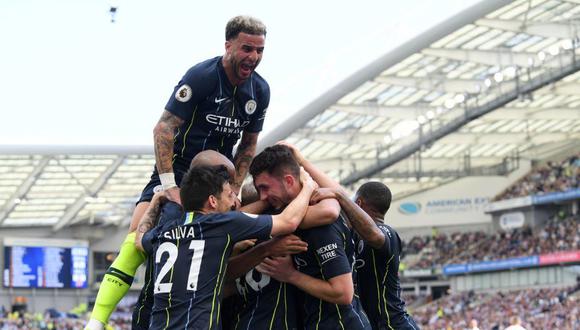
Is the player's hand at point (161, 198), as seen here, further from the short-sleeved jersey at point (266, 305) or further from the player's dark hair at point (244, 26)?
the player's dark hair at point (244, 26)

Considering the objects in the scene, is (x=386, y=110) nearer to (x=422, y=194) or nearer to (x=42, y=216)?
(x=422, y=194)

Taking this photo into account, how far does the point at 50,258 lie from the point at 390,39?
1097 inches

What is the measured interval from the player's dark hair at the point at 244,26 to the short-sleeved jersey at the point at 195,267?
152 cm

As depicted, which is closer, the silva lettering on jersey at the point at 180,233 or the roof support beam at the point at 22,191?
the silva lettering on jersey at the point at 180,233

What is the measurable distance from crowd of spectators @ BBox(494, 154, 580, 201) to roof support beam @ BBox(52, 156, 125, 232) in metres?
24.2

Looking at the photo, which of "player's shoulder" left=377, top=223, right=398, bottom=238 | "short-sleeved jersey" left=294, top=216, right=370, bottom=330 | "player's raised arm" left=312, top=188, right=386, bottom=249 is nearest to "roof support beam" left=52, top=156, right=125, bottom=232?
"player's shoulder" left=377, top=223, right=398, bottom=238

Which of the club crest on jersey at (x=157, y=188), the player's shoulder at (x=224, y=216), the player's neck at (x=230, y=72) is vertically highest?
the player's neck at (x=230, y=72)

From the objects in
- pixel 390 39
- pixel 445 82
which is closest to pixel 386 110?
pixel 445 82

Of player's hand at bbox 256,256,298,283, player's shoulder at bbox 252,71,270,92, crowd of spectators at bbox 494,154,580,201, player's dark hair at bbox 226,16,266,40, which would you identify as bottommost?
crowd of spectators at bbox 494,154,580,201

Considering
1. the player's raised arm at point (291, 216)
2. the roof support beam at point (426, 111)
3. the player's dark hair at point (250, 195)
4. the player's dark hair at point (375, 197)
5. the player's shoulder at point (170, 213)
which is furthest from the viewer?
the roof support beam at point (426, 111)

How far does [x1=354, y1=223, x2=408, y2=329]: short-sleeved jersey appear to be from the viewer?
23.5 feet

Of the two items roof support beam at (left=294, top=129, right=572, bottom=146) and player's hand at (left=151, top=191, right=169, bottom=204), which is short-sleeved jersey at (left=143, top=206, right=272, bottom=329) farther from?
roof support beam at (left=294, top=129, right=572, bottom=146)

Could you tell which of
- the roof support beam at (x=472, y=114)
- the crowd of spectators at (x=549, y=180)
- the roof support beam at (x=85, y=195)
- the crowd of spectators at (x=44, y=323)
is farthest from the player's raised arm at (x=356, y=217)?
the crowd of spectators at (x=549, y=180)

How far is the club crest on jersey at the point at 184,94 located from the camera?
714 cm
